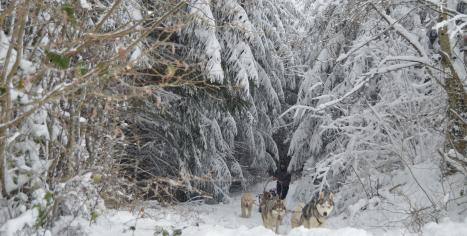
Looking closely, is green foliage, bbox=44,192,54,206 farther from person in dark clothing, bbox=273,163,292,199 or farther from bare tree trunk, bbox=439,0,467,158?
person in dark clothing, bbox=273,163,292,199

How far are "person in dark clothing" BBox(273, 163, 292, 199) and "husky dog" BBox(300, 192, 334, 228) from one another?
7.63 m

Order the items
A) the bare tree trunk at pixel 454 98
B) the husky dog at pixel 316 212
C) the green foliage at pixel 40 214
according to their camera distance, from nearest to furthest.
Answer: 1. the green foliage at pixel 40 214
2. the bare tree trunk at pixel 454 98
3. the husky dog at pixel 316 212

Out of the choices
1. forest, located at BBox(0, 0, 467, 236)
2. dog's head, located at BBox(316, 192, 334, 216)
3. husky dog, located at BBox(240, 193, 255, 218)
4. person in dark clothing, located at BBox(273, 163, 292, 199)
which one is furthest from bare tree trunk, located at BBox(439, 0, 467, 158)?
person in dark clothing, located at BBox(273, 163, 292, 199)

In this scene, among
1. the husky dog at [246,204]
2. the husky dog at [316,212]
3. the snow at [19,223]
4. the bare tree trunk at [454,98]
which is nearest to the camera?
the snow at [19,223]

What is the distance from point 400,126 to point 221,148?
18.7 feet

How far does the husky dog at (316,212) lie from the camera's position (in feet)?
31.5

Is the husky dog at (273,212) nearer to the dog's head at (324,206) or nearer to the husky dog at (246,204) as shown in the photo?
the dog's head at (324,206)

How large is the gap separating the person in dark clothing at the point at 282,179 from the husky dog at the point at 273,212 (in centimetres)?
571

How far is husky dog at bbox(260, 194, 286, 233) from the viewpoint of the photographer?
1097 centimetres

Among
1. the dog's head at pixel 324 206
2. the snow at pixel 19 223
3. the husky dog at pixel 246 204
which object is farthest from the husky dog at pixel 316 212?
the snow at pixel 19 223

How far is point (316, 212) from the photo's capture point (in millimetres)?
9672

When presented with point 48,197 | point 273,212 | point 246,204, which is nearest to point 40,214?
point 48,197

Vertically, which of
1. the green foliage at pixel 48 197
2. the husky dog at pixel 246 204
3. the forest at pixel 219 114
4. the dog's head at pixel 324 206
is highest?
the forest at pixel 219 114

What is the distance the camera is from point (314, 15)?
13.6 meters
